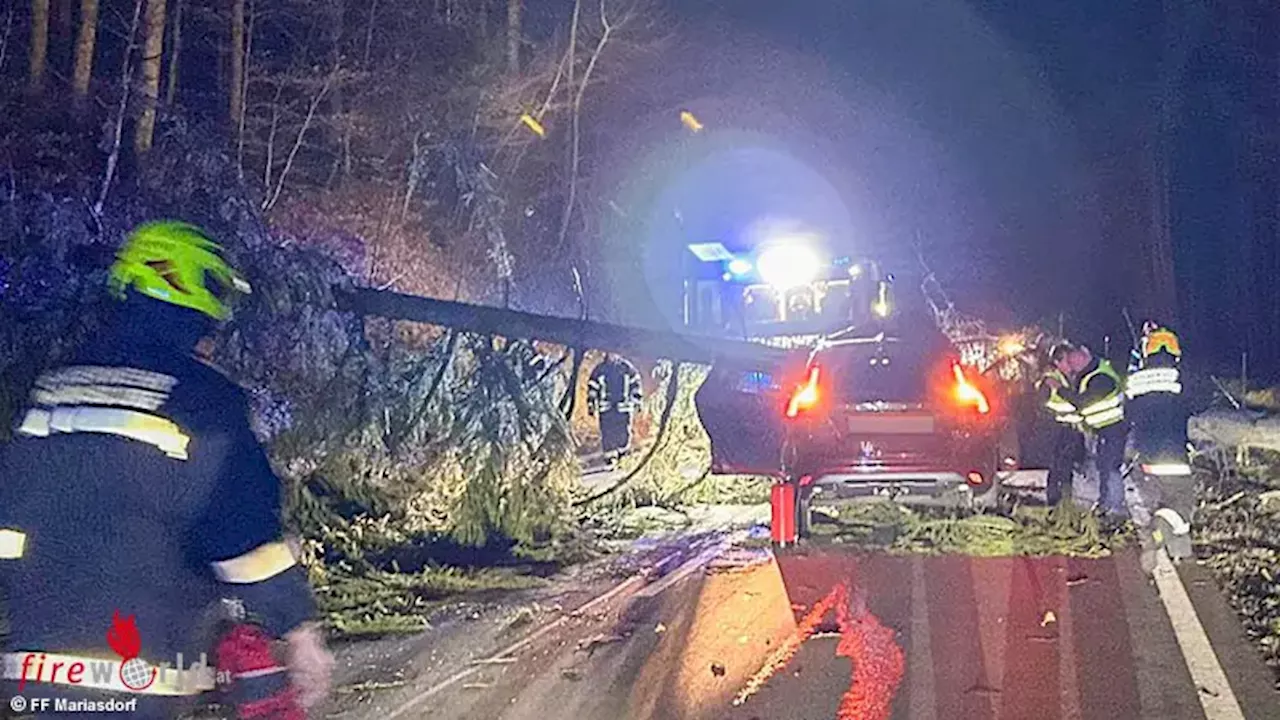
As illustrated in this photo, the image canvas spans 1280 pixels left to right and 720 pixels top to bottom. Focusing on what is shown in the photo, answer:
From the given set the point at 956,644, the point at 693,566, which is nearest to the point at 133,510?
the point at 956,644

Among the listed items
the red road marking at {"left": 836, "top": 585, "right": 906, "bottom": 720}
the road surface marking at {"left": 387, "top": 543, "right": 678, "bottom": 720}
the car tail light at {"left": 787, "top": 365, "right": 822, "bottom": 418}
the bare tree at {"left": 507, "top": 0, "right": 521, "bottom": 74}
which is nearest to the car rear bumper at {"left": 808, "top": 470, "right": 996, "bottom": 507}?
the car tail light at {"left": 787, "top": 365, "right": 822, "bottom": 418}

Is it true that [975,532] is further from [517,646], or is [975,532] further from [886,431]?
[517,646]

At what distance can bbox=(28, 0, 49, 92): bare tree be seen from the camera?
16109 millimetres

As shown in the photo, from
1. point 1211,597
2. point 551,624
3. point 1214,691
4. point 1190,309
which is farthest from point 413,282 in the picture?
point 1190,309

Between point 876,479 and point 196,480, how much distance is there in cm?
697

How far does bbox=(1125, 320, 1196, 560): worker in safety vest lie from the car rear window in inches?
56.2

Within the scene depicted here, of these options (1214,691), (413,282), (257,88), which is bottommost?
(1214,691)

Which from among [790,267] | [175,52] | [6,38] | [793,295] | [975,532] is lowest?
[975,532]

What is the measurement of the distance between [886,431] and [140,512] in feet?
23.4

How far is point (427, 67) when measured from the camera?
66.8 feet

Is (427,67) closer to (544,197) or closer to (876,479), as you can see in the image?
(544,197)

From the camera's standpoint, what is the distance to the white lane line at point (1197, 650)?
561 centimetres

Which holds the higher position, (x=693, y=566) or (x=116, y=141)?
(x=116, y=141)

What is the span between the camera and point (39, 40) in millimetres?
16672
